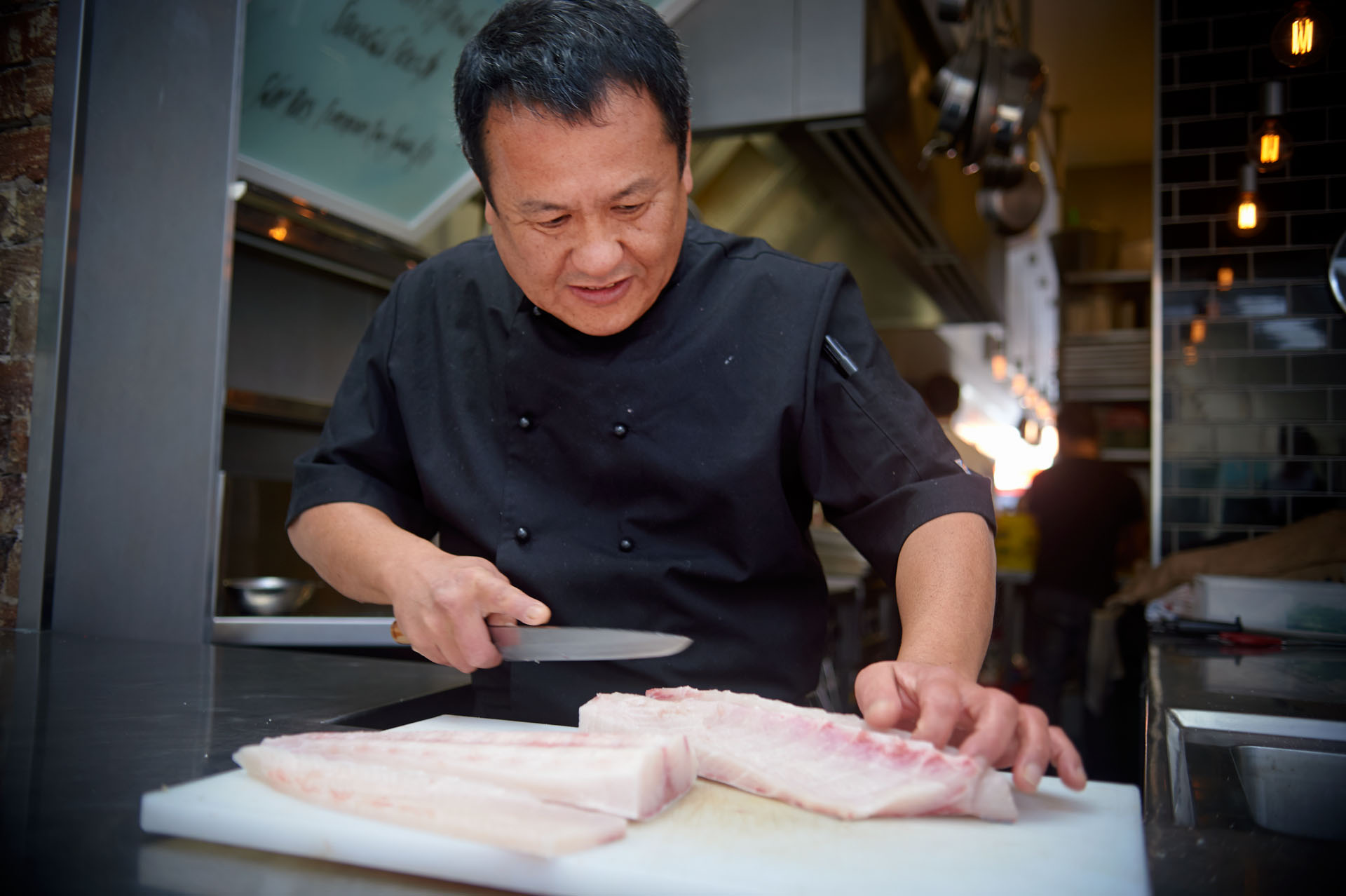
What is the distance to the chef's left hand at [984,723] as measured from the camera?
737 mm

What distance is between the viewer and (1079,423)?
417 cm

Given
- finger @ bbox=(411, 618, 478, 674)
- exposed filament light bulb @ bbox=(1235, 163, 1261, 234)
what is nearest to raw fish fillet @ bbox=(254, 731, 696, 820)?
finger @ bbox=(411, 618, 478, 674)

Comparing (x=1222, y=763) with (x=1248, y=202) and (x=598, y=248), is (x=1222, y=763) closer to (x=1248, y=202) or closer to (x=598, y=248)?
(x=598, y=248)

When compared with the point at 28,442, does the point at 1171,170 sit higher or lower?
higher

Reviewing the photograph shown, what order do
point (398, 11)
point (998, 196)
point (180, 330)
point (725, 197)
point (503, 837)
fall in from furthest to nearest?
point (998, 196) → point (725, 197) → point (398, 11) → point (180, 330) → point (503, 837)

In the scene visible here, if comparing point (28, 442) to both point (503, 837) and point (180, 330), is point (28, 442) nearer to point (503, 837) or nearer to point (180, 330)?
point (180, 330)

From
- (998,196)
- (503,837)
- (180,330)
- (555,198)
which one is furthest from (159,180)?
(998,196)

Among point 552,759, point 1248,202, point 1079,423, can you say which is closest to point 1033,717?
point 552,759

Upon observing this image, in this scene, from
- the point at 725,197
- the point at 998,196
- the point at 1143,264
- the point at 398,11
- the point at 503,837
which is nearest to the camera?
the point at 503,837

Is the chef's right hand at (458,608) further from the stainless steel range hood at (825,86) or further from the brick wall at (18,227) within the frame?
the stainless steel range hood at (825,86)

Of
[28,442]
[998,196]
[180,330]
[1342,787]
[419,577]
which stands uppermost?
[998,196]

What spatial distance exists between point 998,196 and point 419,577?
3033 millimetres

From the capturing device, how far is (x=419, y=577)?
39.0 inches

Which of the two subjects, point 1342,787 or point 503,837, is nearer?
point 503,837
